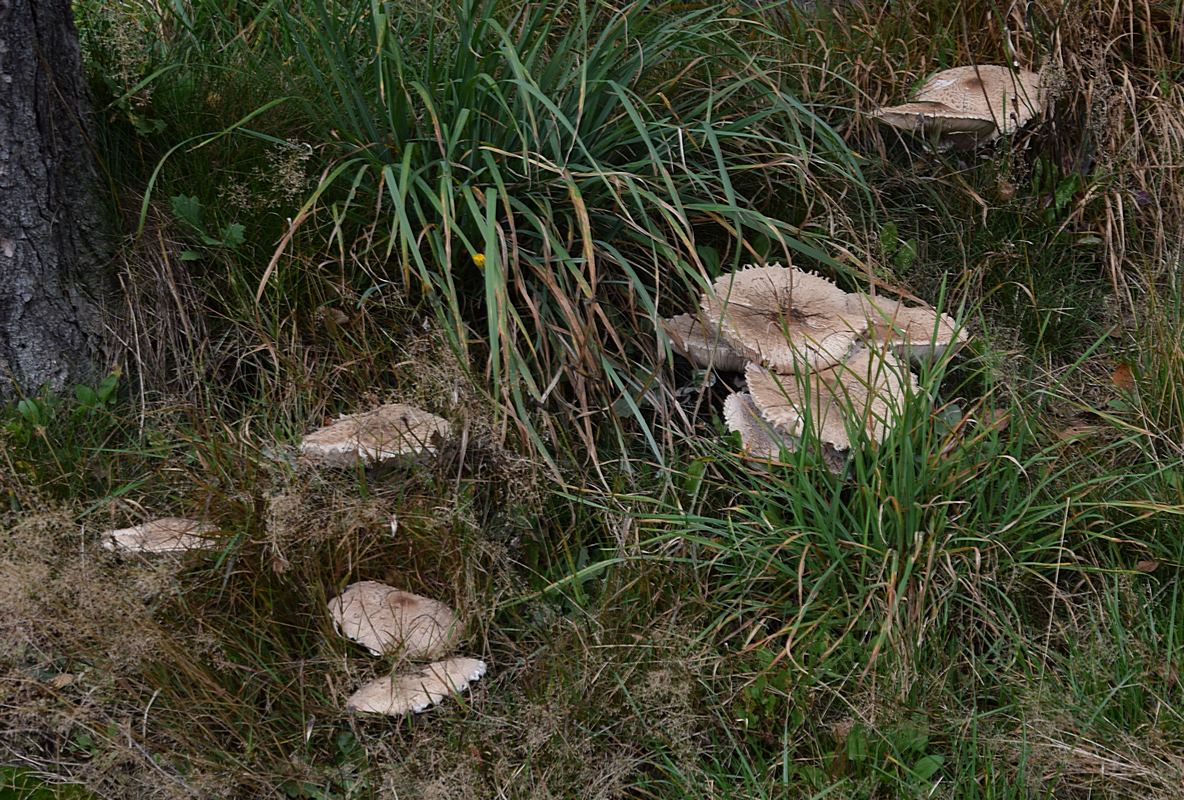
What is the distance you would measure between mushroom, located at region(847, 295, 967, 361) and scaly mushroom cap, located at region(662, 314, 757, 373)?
0.34m

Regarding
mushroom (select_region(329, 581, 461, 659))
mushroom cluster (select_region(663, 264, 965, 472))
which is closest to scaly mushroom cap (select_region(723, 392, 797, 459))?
mushroom cluster (select_region(663, 264, 965, 472))

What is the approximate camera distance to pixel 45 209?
114 inches

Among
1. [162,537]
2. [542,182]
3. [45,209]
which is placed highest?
[45,209]

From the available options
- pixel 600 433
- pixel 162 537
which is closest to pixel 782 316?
pixel 600 433

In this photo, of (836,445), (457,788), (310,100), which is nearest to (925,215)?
(836,445)

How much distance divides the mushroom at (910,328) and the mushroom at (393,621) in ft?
3.93

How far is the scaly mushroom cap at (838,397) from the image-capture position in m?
2.54

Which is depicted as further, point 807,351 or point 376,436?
point 807,351

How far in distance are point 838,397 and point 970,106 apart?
1.25 m

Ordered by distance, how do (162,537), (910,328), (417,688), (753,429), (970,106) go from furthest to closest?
1. (970,106)
2. (910,328)
3. (753,429)
4. (162,537)
5. (417,688)

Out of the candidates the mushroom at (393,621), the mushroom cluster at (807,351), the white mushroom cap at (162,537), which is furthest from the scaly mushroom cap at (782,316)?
the white mushroom cap at (162,537)

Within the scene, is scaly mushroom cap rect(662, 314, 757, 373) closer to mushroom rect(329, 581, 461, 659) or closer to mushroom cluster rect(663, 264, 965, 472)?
mushroom cluster rect(663, 264, 965, 472)

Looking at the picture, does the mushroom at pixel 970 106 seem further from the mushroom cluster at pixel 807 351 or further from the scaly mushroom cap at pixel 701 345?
the scaly mushroom cap at pixel 701 345

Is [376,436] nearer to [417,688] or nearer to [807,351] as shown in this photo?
[417,688]
